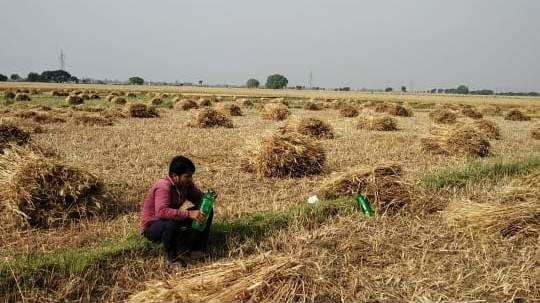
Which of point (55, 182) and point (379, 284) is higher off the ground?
point (55, 182)

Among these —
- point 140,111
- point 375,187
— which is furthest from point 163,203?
point 140,111

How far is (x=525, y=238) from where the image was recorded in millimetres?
6375

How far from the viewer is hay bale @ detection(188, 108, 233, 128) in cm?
1897

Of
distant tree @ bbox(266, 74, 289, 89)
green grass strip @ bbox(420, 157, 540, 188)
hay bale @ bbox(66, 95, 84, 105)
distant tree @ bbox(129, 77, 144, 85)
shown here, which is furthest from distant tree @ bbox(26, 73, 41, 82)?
green grass strip @ bbox(420, 157, 540, 188)

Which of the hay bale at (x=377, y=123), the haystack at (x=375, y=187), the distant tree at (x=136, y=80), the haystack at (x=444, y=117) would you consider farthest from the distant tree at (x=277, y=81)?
the haystack at (x=375, y=187)

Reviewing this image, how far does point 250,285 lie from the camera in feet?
14.6

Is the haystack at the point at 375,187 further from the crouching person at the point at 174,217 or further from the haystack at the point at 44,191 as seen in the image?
the haystack at the point at 44,191

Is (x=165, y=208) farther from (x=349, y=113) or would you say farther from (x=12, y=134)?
(x=349, y=113)

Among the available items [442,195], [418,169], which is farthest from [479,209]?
[418,169]

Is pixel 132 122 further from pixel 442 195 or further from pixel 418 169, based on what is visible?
pixel 442 195

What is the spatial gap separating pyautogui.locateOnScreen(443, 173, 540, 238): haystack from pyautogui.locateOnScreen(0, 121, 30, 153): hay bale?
27.1ft

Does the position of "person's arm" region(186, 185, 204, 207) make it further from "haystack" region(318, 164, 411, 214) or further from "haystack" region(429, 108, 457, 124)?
"haystack" region(429, 108, 457, 124)

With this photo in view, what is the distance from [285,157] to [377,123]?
10064 millimetres

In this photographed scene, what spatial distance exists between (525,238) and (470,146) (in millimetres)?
7238
